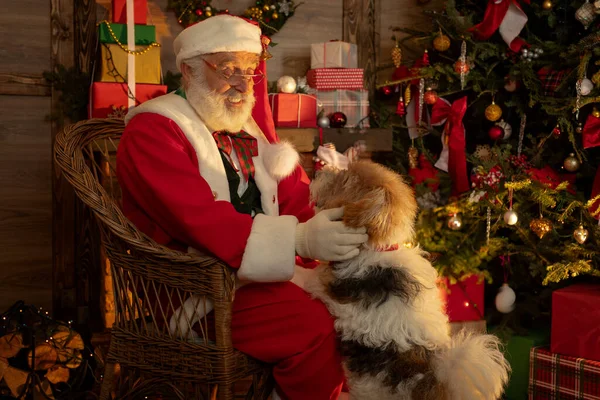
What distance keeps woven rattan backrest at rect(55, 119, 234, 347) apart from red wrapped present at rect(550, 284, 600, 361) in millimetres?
1507

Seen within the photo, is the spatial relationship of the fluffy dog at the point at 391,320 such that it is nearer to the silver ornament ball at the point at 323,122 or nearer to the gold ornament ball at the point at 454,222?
the gold ornament ball at the point at 454,222

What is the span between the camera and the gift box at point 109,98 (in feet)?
9.62

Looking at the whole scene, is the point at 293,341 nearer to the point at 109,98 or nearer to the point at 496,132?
the point at 109,98

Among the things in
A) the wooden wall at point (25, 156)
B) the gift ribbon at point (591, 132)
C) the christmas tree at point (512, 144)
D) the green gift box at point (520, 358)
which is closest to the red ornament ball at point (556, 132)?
the christmas tree at point (512, 144)

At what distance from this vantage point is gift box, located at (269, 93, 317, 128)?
317 centimetres

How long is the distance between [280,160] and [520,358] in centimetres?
153

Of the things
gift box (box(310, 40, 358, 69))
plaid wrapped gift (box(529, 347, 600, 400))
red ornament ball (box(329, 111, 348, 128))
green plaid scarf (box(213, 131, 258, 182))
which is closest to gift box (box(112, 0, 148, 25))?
gift box (box(310, 40, 358, 69))

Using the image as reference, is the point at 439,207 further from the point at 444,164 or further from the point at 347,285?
the point at 347,285

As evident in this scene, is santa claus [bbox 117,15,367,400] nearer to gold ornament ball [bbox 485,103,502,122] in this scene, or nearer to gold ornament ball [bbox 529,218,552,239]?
gold ornament ball [bbox 529,218,552,239]

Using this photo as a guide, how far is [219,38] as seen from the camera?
2.14 metres

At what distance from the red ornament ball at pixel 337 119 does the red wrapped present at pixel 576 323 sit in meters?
1.30

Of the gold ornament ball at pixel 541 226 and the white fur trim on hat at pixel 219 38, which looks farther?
the gold ornament ball at pixel 541 226

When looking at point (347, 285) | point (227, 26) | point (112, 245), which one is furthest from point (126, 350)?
point (227, 26)

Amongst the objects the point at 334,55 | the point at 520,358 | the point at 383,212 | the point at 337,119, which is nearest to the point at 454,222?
the point at 520,358
